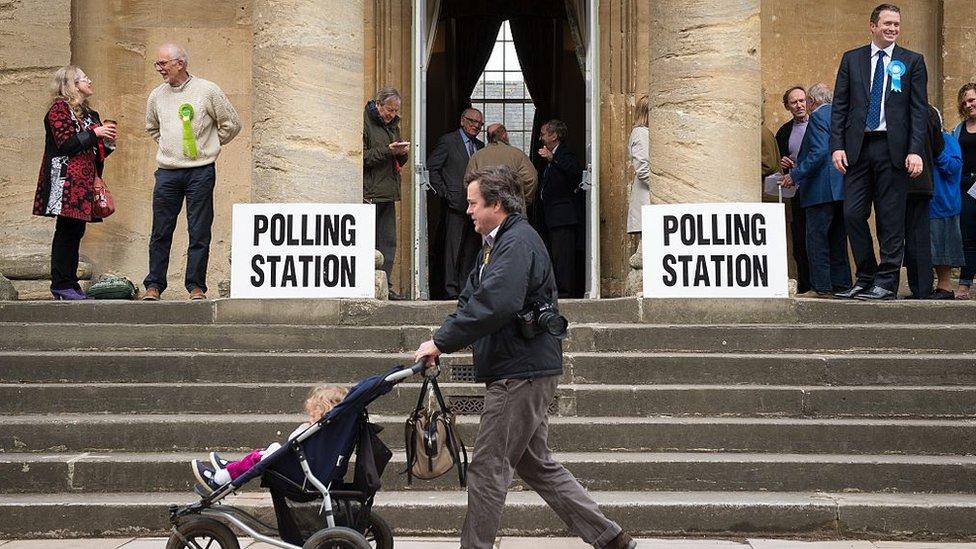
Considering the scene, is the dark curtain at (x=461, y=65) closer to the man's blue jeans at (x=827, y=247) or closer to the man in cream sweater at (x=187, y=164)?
the man in cream sweater at (x=187, y=164)

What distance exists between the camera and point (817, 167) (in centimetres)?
1054

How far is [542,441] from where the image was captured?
591 centimetres

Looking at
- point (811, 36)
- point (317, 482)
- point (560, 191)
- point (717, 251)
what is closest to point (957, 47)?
point (811, 36)

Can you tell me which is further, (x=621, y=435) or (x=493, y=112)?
(x=493, y=112)

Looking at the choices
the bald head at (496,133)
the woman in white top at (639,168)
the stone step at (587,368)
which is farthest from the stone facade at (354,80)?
the stone step at (587,368)

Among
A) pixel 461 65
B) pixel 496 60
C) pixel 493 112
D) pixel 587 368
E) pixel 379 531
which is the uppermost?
pixel 496 60

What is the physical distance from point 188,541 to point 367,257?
13.0 ft

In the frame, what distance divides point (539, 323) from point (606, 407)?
243cm

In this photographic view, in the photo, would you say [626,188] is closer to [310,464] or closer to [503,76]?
[503,76]

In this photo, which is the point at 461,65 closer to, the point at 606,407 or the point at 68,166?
the point at 68,166

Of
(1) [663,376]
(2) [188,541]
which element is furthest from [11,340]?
(1) [663,376]

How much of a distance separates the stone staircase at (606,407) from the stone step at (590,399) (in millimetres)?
13

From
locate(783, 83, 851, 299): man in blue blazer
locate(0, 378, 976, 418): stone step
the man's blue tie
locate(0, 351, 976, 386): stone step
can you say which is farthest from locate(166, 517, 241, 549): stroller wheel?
locate(783, 83, 851, 299): man in blue blazer

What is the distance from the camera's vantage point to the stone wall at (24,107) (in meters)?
12.3
